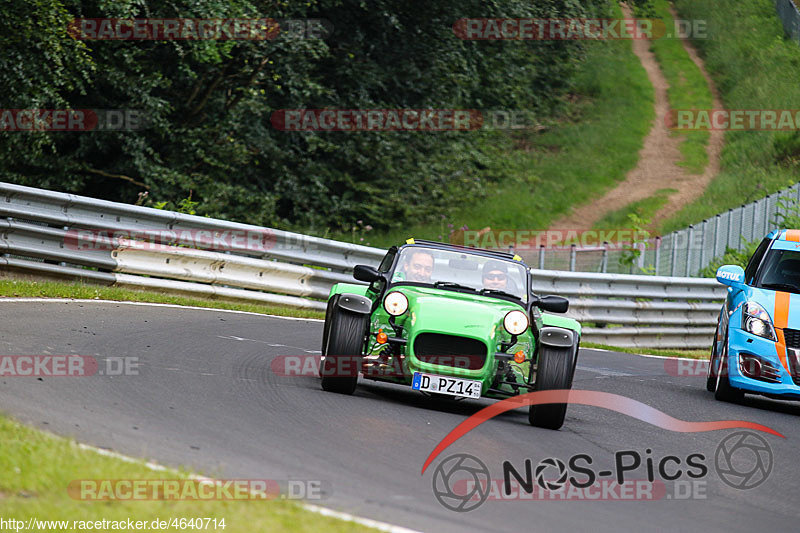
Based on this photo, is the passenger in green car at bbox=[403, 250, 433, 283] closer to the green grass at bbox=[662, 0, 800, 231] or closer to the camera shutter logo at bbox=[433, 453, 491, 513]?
the camera shutter logo at bbox=[433, 453, 491, 513]

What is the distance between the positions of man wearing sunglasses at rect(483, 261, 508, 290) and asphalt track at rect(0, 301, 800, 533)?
1.08m

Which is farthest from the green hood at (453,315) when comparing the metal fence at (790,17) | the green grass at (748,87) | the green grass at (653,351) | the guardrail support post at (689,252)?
the metal fence at (790,17)

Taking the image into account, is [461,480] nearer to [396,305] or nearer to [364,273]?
[396,305]

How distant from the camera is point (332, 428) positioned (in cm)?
742

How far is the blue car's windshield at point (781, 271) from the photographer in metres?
12.1

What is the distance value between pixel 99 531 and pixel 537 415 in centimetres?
480

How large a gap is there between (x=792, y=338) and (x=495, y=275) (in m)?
3.46

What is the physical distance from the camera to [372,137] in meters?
30.0

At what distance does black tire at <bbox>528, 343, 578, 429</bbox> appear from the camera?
342 inches

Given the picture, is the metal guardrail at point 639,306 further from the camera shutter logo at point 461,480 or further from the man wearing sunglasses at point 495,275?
the camera shutter logo at point 461,480

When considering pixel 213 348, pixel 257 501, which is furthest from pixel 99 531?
pixel 213 348

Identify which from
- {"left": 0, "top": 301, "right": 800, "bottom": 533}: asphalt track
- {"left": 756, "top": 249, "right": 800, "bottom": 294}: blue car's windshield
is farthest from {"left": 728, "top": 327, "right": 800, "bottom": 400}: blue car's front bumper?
{"left": 756, "top": 249, "right": 800, "bottom": 294}: blue car's windshield

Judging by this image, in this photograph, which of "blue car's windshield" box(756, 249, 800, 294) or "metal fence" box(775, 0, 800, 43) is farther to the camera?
"metal fence" box(775, 0, 800, 43)

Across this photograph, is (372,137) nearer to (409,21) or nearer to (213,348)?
(409,21)
